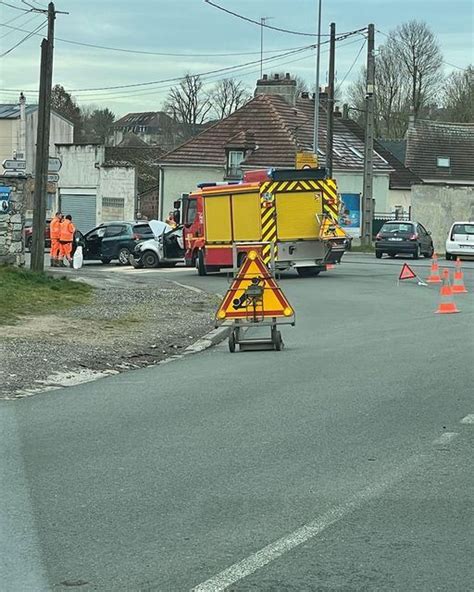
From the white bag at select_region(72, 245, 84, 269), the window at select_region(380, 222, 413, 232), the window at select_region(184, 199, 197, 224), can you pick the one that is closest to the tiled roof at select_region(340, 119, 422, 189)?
the window at select_region(380, 222, 413, 232)

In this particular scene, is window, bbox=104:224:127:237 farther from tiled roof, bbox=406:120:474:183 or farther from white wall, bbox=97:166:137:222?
tiled roof, bbox=406:120:474:183

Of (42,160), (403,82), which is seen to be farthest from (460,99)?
(42,160)

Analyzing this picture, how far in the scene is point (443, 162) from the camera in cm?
6919

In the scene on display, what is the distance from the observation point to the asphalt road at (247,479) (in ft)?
17.8

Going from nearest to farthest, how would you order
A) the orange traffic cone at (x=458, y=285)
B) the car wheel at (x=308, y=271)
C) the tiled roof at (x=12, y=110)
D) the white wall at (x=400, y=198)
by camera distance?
the orange traffic cone at (x=458, y=285), the car wheel at (x=308, y=271), the white wall at (x=400, y=198), the tiled roof at (x=12, y=110)

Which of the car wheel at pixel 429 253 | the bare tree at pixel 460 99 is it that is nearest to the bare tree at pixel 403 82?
the bare tree at pixel 460 99

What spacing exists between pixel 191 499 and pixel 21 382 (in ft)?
17.9

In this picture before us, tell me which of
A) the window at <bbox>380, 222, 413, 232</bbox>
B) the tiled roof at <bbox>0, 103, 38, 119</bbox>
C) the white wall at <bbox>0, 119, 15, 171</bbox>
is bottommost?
the window at <bbox>380, 222, 413, 232</bbox>

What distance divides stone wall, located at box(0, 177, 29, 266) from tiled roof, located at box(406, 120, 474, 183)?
47.1 m

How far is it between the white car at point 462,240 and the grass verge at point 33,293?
20708mm

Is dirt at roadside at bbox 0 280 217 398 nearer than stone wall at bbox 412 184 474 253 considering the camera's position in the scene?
Yes

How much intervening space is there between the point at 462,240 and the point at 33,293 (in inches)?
933

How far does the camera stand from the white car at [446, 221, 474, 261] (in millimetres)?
40094

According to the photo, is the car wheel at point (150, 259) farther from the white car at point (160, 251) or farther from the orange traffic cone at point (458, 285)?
the orange traffic cone at point (458, 285)
